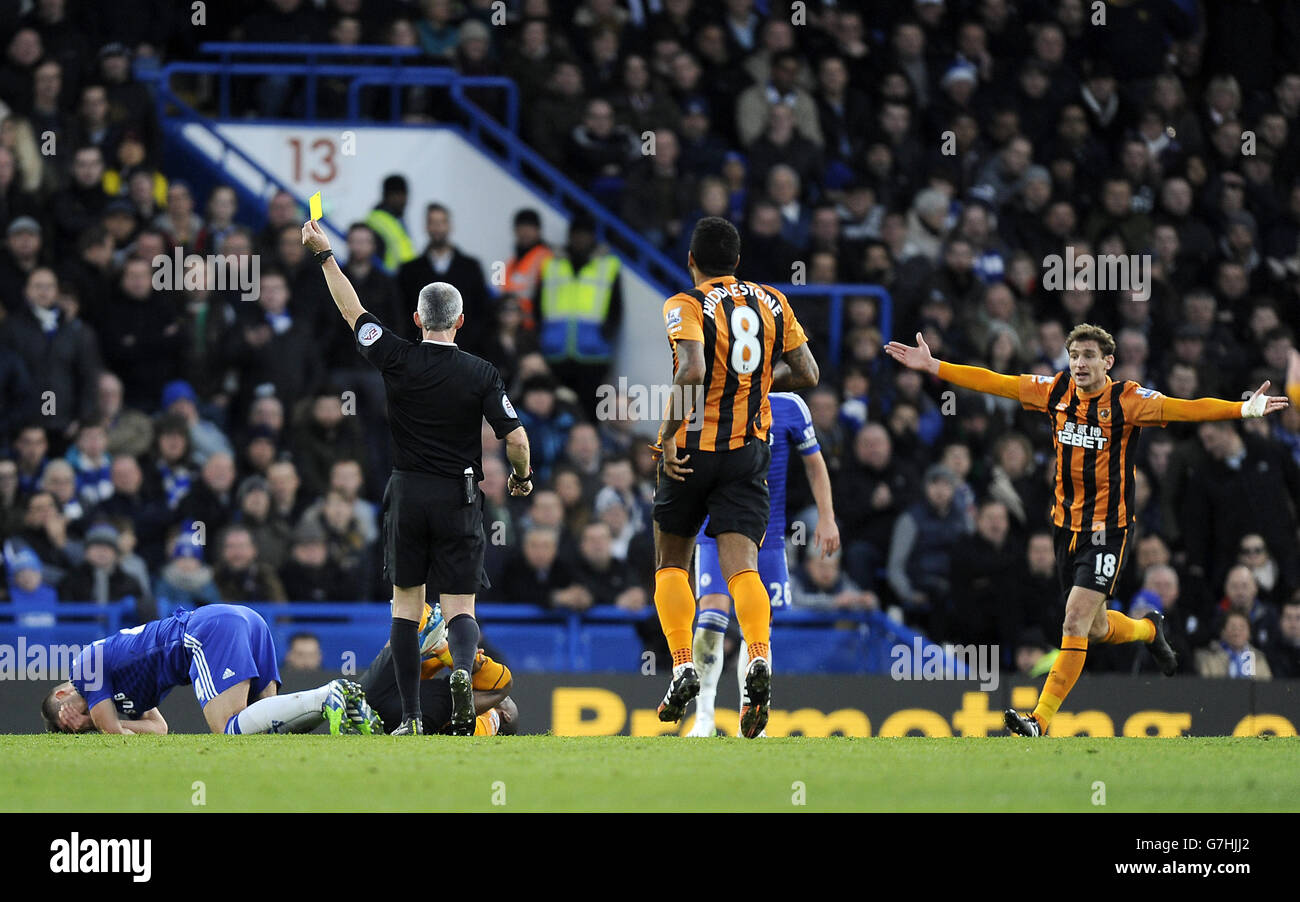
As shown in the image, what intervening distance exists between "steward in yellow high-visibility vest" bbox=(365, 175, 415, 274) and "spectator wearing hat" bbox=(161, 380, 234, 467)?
2.00 metres

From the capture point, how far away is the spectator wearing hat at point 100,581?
44.9 ft

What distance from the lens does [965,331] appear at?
56.2 feet

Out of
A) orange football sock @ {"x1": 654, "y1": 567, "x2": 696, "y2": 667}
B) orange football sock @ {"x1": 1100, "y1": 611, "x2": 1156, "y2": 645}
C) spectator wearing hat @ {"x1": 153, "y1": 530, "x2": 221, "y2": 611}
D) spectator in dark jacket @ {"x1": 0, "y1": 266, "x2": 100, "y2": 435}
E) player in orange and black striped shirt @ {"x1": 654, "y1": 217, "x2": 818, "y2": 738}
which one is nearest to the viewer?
player in orange and black striped shirt @ {"x1": 654, "y1": 217, "x2": 818, "y2": 738}

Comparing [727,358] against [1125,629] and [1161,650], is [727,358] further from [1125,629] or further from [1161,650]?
[1161,650]

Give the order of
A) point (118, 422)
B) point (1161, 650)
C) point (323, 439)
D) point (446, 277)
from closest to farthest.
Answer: point (1161, 650) < point (118, 422) < point (323, 439) < point (446, 277)

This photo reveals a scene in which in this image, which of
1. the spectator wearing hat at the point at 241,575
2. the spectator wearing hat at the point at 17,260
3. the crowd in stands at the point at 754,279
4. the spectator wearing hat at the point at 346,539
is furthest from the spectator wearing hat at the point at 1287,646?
the spectator wearing hat at the point at 17,260

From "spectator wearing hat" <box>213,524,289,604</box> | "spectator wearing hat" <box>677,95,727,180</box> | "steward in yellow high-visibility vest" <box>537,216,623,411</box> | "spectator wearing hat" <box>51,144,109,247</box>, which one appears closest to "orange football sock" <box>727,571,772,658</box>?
"spectator wearing hat" <box>213,524,289,604</box>

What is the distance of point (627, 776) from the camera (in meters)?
7.63

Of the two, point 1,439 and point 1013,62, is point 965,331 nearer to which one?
point 1013,62

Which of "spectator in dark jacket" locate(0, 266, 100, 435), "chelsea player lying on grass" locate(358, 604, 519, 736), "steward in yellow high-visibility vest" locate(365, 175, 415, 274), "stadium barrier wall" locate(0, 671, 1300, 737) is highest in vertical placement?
"steward in yellow high-visibility vest" locate(365, 175, 415, 274)

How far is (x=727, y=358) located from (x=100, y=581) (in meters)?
6.24

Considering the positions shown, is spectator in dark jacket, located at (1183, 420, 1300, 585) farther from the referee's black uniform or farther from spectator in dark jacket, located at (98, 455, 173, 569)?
the referee's black uniform

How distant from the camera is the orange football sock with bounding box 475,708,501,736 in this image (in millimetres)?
10562

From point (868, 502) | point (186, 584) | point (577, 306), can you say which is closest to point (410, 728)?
point (186, 584)
